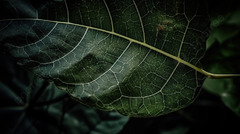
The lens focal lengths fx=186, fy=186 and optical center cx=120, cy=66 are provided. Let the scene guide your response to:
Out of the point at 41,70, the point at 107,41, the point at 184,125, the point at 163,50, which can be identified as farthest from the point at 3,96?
the point at 184,125

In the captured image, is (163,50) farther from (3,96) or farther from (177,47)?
(3,96)

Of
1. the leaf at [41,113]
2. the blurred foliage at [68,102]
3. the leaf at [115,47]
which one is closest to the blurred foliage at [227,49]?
the blurred foliage at [68,102]

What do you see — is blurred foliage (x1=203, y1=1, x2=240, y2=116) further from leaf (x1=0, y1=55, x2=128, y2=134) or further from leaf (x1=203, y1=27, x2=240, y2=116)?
leaf (x1=0, y1=55, x2=128, y2=134)

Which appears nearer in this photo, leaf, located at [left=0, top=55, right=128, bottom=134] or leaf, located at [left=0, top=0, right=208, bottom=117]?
leaf, located at [left=0, top=0, right=208, bottom=117]

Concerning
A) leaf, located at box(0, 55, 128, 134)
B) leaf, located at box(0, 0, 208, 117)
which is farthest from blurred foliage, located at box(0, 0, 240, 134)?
leaf, located at box(0, 0, 208, 117)

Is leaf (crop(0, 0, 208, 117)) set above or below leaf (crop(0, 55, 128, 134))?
above

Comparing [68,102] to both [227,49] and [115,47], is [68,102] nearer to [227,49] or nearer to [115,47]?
[115,47]

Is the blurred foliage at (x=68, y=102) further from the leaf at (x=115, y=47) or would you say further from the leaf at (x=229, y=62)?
the leaf at (x=115, y=47)
